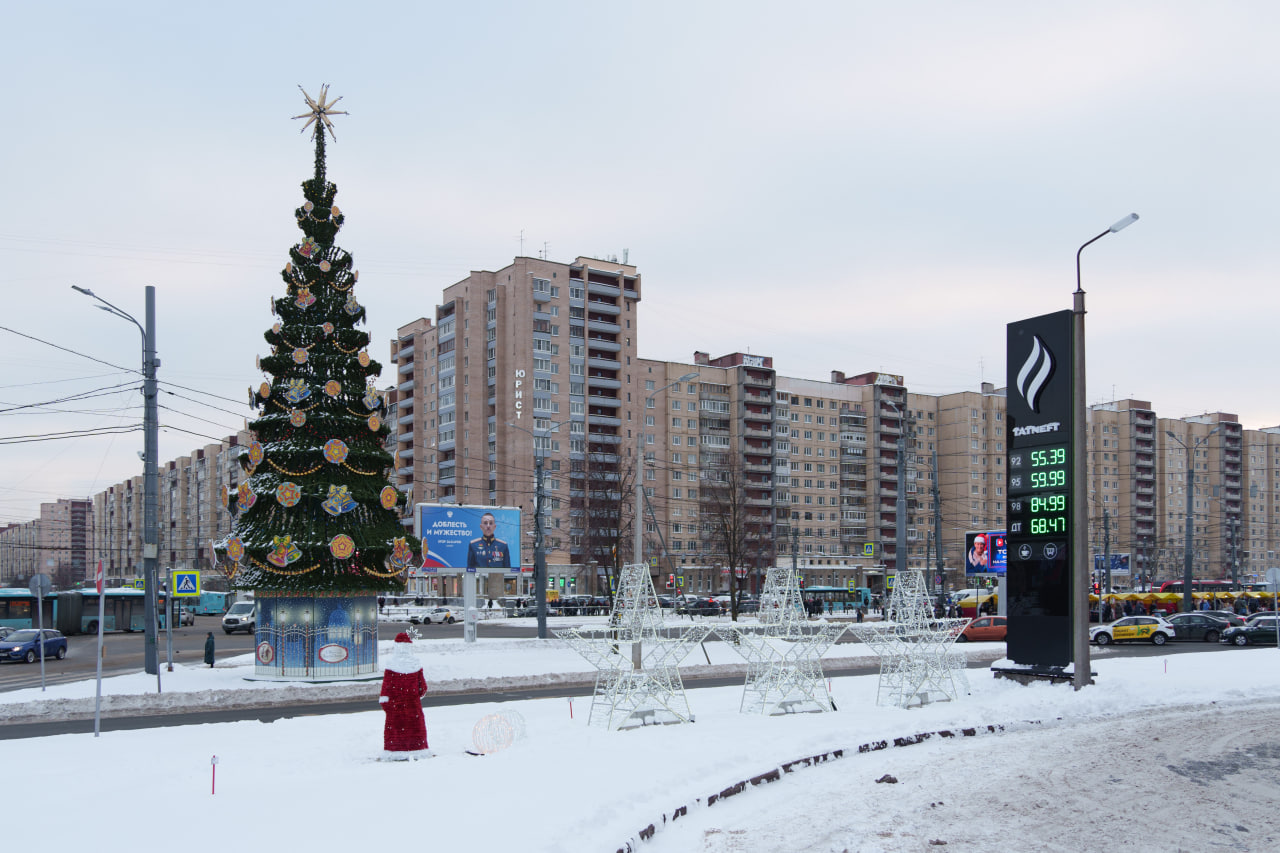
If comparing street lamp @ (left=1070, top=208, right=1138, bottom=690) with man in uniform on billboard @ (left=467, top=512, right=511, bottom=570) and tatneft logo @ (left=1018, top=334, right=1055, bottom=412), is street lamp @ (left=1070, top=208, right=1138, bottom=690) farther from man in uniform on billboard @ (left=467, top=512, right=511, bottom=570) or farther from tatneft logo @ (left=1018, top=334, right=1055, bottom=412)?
man in uniform on billboard @ (left=467, top=512, right=511, bottom=570)

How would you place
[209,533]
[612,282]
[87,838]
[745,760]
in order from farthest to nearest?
[209,533], [612,282], [745,760], [87,838]

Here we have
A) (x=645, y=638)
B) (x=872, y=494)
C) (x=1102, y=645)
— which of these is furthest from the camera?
(x=872, y=494)

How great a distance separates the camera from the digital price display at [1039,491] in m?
20.2

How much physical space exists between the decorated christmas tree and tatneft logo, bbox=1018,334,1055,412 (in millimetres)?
15523

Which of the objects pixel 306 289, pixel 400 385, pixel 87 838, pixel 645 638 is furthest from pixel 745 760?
pixel 400 385

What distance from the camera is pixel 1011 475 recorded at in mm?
21391

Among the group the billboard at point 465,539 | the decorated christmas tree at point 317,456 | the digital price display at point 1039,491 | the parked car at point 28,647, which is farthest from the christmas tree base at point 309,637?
the parked car at point 28,647

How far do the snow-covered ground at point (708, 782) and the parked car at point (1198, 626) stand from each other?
28.1 m

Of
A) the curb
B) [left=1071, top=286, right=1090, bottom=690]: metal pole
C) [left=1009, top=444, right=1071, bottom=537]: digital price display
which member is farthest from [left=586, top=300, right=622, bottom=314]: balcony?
the curb

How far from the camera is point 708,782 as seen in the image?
11.1m

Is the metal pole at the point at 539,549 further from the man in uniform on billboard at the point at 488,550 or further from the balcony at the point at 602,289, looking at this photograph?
the balcony at the point at 602,289

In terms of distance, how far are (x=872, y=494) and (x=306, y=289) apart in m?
106

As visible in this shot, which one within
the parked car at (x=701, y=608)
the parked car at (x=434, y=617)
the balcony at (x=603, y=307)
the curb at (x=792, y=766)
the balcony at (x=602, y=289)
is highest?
the balcony at (x=602, y=289)

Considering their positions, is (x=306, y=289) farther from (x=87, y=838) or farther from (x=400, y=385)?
(x=400, y=385)
